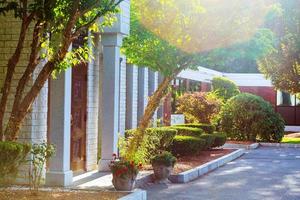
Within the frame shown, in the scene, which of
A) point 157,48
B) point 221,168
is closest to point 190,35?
point 157,48

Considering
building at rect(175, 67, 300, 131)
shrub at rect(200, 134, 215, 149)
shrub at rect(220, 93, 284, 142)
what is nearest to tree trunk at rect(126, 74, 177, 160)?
shrub at rect(200, 134, 215, 149)

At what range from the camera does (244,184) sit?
1302 centimetres

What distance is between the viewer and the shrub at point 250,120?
25.8 meters

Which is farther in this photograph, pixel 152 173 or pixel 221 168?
pixel 221 168

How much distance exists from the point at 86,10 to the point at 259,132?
18.2 meters

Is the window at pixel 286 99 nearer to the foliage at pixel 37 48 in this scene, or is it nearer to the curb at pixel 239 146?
the curb at pixel 239 146

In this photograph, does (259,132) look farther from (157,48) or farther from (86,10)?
Answer: (86,10)

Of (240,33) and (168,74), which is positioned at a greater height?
(240,33)

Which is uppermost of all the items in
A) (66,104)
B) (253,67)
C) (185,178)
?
(253,67)

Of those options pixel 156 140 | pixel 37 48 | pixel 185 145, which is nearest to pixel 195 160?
pixel 185 145

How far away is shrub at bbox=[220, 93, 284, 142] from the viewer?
25.8m

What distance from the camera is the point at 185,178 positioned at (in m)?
13.2

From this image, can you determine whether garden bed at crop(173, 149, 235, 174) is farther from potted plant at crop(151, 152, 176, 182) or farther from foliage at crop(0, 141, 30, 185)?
foliage at crop(0, 141, 30, 185)

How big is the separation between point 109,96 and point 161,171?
2065mm
